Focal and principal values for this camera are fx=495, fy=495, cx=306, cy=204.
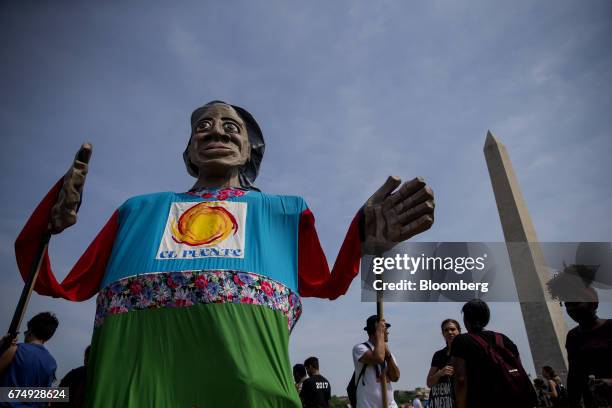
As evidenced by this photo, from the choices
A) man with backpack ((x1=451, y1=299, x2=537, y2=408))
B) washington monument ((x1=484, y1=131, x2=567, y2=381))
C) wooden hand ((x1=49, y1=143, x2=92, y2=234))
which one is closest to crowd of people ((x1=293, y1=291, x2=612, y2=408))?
man with backpack ((x1=451, y1=299, x2=537, y2=408))

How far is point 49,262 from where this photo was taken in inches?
101

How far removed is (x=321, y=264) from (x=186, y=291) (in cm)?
79

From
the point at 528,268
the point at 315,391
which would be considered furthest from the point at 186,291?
the point at 528,268

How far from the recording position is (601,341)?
3012 mm

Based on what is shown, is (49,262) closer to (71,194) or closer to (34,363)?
(71,194)

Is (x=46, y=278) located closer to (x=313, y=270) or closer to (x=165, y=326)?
(x=165, y=326)

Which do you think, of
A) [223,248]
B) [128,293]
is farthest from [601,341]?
[128,293]

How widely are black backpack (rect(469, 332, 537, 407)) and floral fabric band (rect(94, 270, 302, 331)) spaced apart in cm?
147

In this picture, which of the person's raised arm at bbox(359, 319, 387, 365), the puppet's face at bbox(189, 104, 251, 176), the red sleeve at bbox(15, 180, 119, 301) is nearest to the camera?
the red sleeve at bbox(15, 180, 119, 301)

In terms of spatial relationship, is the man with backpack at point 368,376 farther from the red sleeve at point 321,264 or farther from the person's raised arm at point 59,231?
the person's raised arm at point 59,231

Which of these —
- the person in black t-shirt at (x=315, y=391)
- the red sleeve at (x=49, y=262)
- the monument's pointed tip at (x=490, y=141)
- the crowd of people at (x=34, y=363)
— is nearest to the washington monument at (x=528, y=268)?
the monument's pointed tip at (x=490, y=141)

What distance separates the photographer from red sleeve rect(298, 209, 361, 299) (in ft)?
8.31

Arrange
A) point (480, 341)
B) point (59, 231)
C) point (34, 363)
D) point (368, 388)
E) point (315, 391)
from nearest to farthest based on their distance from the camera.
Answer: point (59, 231) → point (480, 341) → point (34, 363) → point (368, 388) → point (315, 391)

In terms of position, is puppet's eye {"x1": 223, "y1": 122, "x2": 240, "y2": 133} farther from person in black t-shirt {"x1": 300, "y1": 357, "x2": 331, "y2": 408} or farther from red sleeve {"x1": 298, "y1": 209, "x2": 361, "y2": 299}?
person in black t-shirt {"x1": 300, "y1": 357, "x2": 331, "y2": 408}
